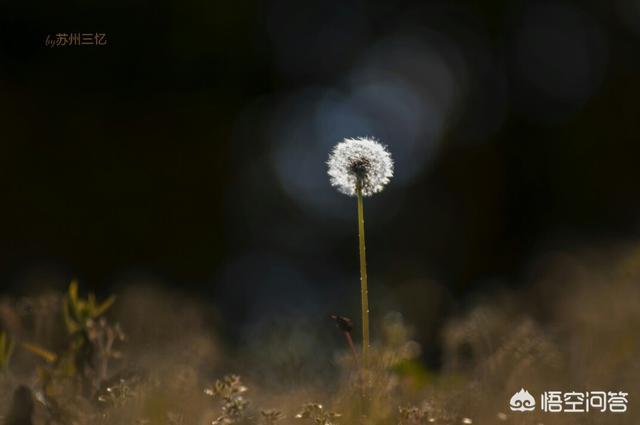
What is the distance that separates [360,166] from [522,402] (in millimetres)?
760

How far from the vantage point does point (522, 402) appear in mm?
1760

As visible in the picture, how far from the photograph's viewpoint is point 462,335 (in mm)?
2020

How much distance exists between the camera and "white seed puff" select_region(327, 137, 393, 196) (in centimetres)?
185

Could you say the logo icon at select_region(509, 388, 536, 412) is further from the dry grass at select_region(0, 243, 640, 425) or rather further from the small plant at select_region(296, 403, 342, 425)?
the small plant at select_region(296, 403, 342, 425)

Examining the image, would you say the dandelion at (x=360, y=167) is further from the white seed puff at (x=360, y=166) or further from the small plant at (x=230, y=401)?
the small plant at (x=230, y=401)

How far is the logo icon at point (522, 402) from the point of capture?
172 centimetres

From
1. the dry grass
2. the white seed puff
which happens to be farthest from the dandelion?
the dry grass

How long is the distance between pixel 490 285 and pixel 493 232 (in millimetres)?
899

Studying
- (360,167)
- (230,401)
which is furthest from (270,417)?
(360,167)

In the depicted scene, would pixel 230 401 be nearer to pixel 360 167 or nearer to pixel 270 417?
pixel 270 417

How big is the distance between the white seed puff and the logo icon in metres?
0.66

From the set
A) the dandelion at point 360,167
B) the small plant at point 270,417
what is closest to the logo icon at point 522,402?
the dandelion at point 360,167

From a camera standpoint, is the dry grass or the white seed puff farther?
the white seed puff

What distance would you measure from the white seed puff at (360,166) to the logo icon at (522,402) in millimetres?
656
